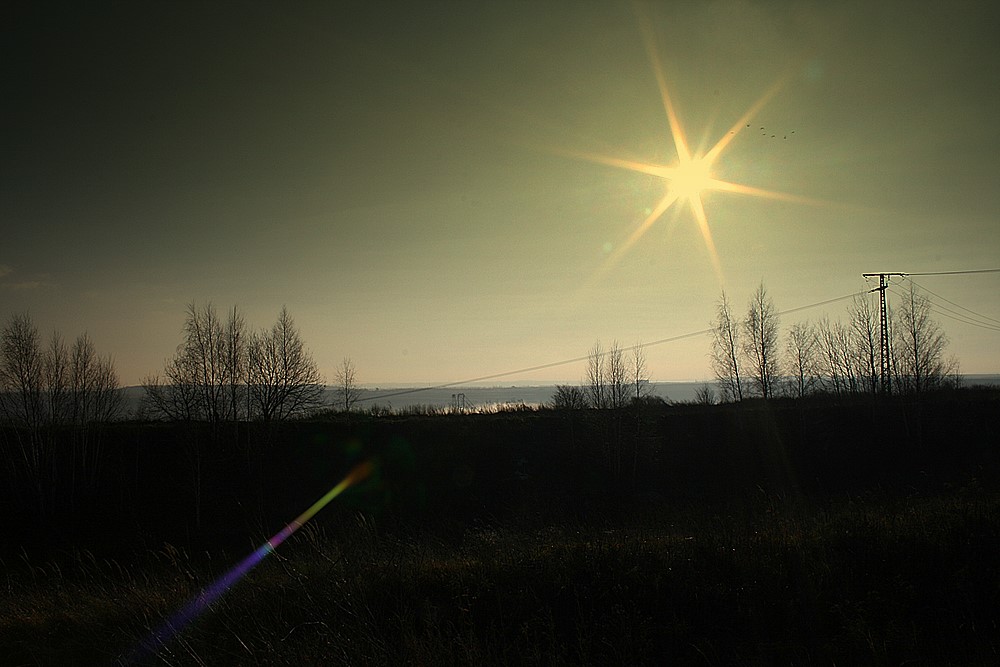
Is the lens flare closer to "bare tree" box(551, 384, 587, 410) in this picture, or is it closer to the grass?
the grass

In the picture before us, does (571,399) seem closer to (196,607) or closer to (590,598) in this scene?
(590,598)

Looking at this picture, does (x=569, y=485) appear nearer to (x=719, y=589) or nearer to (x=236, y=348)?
(x=236, y=348)

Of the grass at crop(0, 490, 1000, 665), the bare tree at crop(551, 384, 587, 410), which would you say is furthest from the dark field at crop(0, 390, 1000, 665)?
the bare tree at crop(551, 384, 587, 410)

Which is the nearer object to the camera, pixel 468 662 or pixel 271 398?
pixel 468 662

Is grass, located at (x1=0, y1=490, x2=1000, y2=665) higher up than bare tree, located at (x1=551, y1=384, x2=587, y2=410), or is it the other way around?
bare tree, located at (x1=551, y1=384, x2=587, y2=410)

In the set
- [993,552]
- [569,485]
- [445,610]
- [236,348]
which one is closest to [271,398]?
[236,348]

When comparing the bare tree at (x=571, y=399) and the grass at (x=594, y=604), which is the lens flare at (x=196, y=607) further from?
the bare tree at (x=571, y=399)

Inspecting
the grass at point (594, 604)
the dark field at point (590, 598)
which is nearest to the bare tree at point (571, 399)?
the dark field at point (590, 598)

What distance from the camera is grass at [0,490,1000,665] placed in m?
5.60

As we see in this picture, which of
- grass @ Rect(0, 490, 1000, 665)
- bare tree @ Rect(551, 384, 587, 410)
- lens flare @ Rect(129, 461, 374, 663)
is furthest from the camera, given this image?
bare tree @ Rect(551, 384, 587, 410)

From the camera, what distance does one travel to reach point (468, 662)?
500 centimetres

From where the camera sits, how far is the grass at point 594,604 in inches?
221

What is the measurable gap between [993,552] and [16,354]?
41.0 meters

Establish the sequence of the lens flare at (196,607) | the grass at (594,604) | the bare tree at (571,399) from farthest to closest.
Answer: the bare tree at (571,399)
the lens flare at (196,607)
the grass at (594,604)
